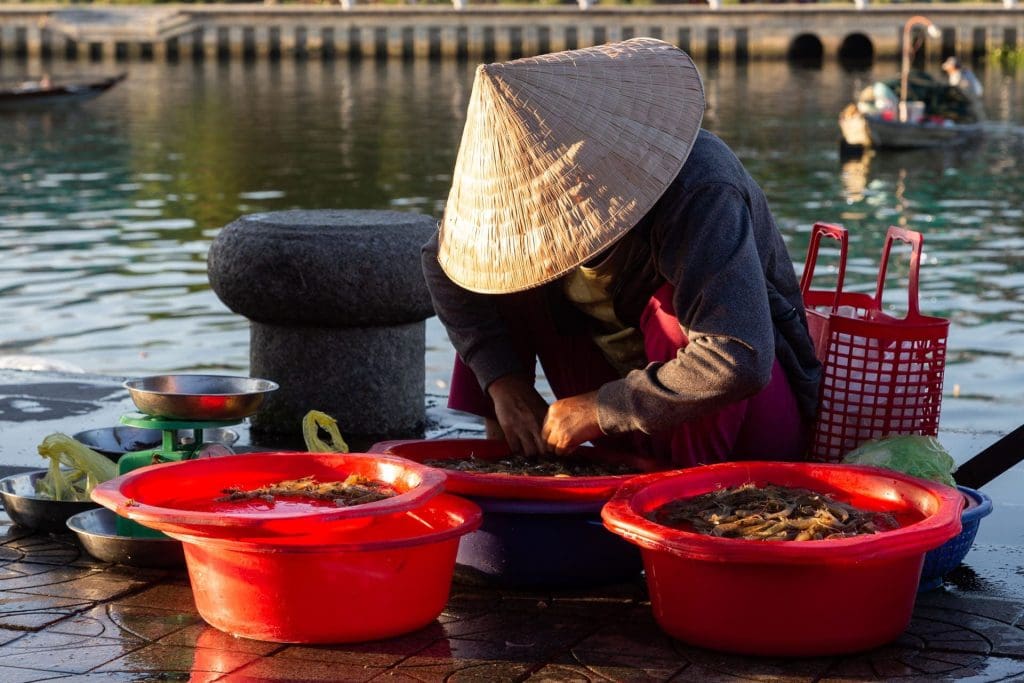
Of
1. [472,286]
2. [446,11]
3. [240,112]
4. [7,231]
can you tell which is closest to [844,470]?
[472,286]

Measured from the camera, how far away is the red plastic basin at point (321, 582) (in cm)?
334

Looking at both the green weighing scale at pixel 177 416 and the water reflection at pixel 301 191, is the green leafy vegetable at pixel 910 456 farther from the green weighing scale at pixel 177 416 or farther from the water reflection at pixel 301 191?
the water reflection at pixel 301 191

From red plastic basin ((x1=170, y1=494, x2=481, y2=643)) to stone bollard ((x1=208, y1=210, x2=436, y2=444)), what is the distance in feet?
6.63

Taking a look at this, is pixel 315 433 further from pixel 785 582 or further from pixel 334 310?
pixel 785 582

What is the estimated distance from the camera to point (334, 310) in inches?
216

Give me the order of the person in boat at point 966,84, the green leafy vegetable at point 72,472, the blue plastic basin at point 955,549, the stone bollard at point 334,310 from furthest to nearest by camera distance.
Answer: the person in boat at point 966,84
the stone bollard at point 334,310
the green leafy vegetable at point 72,472
the blue plastic basin at point 955,549

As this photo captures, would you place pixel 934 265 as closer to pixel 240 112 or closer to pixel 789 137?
pixel 789 137

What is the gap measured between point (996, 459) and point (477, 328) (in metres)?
1.38

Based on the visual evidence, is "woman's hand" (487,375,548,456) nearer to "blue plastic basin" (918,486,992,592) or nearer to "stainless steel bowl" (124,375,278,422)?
"stainless steel bowl" (124,375,278,422)

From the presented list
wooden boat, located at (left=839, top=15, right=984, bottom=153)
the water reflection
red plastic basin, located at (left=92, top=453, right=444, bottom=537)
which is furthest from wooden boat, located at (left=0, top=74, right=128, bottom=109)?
red plastic basin, located at (left=92, top=453, right=444, bottom=537)

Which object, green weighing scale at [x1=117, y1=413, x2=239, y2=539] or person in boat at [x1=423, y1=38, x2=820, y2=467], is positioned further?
green weighing scale at [x1=117, y1=413, x2=239, y2=539]

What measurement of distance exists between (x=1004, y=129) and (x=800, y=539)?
1062 inches

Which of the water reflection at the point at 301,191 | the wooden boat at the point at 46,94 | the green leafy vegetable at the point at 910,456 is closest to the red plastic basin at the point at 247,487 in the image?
the green leafy vegetable at the point at 910,456

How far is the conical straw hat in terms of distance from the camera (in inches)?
139
